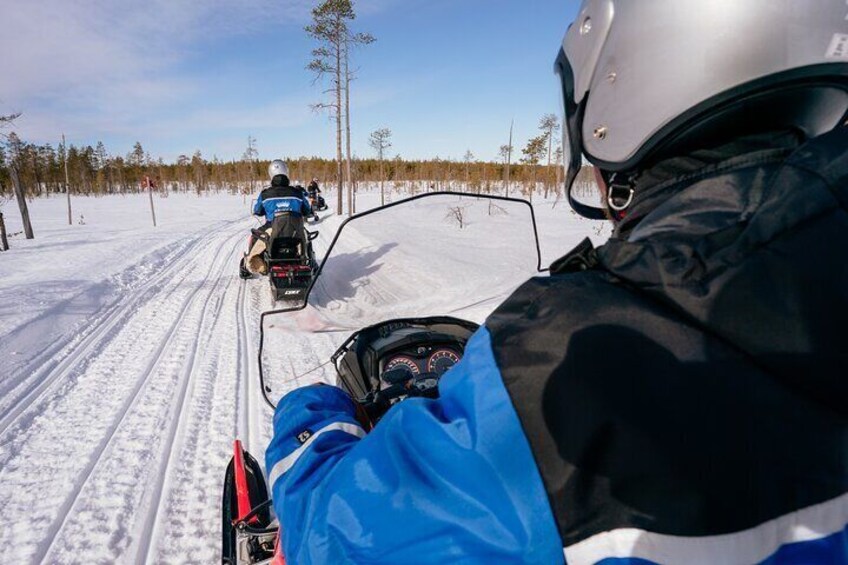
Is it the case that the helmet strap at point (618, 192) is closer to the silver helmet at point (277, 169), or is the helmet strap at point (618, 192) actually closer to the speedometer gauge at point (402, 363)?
the speedometer gauge at point (402, 363)

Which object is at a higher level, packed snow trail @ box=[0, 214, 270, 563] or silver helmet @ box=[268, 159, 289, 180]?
silver helmet @ box=[268, 159, 289, 180]

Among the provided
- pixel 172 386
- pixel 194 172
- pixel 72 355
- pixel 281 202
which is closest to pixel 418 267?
pixel 172 386

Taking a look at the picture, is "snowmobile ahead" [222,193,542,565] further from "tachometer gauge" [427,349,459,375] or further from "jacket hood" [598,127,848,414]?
Answer: "jacket hood" [598,127,848,414]

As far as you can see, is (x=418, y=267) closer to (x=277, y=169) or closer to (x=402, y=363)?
(x=402, y=363)

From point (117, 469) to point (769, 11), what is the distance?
3.71 m

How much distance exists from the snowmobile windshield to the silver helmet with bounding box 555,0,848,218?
4.22ft

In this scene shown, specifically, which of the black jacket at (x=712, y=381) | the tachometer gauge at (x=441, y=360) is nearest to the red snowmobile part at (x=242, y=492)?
the tachometer gauge at (x=441, y=360)

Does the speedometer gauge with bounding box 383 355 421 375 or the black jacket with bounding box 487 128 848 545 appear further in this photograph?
the speedometer gauge with bounding box 383 355 421 375

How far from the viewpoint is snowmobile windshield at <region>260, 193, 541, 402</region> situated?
2340 millimetres

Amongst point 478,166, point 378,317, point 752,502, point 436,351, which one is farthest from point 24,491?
point 478,166

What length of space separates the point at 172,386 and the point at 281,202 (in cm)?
409

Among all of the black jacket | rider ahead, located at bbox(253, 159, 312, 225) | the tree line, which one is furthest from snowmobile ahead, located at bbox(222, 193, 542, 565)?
the tree line

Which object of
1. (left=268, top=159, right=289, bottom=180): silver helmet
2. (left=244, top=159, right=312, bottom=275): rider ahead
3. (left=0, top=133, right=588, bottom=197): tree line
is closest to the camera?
(left=244, top=159, right=312, bottom=275): rider ahead

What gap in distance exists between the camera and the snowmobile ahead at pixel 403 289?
7.51 ft
